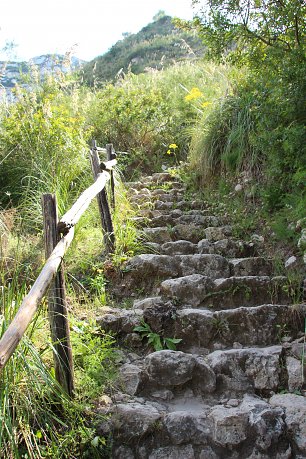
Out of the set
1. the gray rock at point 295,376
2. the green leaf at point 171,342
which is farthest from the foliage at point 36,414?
the gray rock at point 295,376

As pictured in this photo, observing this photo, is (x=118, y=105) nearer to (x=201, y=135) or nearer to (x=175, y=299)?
(x=201, y=135)

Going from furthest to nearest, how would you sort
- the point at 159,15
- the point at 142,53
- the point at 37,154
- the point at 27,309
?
the point at 159,15 < the point at 142,53 < the point at 37,154 < the point at 27,309

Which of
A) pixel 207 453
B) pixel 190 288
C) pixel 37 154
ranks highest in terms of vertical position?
pixel 37 154

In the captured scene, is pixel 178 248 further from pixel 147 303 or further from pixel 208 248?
pixel 147 303

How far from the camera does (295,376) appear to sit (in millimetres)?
2668

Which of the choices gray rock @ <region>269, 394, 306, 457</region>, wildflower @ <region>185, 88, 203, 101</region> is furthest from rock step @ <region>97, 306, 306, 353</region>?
wildflower @ <region>185, 88, 203, 101</region>

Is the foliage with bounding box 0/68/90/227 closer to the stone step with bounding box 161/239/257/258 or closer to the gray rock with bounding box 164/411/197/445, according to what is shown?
the stone step with bounding box 161/239/257/258

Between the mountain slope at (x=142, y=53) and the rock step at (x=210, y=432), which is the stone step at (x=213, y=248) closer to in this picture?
the rock step at (x=210, y=432)

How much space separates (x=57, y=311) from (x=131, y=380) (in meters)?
0.72

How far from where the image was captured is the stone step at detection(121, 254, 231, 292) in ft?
12.7

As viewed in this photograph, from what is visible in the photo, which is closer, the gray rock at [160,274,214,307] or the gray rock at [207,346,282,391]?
the gray rock at [207,346,282,391]

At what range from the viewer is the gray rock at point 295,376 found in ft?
8.68

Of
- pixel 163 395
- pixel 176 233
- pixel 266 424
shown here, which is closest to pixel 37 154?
pixel 176 233

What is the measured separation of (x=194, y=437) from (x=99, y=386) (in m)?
0.60
